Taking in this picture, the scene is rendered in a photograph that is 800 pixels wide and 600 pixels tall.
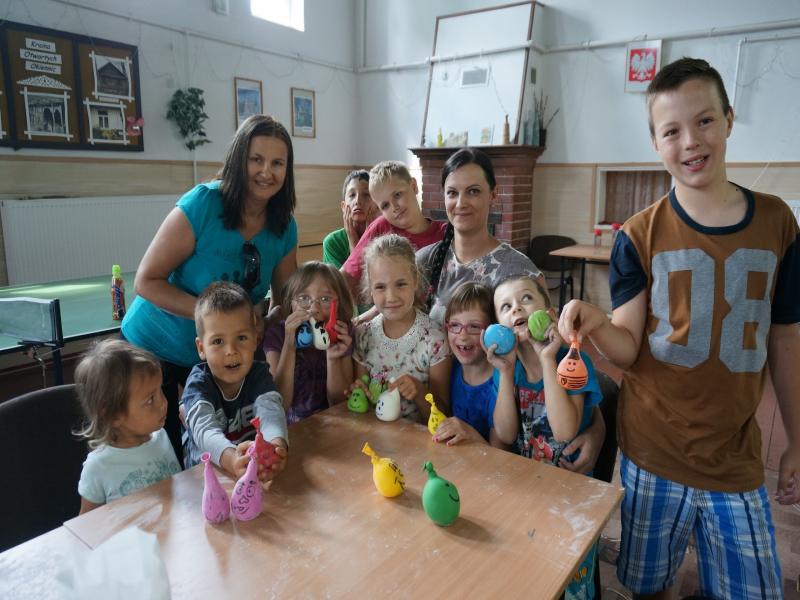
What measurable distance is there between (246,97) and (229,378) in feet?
17.8

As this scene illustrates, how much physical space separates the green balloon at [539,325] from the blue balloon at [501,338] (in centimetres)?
6

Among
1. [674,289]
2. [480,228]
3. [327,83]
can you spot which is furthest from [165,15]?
[674,289]

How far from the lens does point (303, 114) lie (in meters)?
6.87

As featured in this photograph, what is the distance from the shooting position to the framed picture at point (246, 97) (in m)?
6.09

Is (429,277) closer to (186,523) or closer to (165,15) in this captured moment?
(186,523)

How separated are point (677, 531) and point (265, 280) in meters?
1.51

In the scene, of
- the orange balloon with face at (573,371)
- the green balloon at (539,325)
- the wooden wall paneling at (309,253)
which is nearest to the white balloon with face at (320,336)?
the green balloon at (539,325)

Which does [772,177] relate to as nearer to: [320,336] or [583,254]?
[583,254]

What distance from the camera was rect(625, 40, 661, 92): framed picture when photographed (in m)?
5.25

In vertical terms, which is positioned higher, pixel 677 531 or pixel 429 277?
pixel 429 277

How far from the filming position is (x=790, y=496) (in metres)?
1.34

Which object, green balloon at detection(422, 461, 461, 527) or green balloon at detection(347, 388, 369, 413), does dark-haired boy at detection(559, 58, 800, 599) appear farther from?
green balloon at detection(347, 388, 369, 413)

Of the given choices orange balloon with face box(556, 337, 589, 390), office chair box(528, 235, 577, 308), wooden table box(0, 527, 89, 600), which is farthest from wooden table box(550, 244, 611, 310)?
wooden table box(0, 527, 89, 600)

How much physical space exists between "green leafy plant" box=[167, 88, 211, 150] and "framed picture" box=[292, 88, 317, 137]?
1.28m
